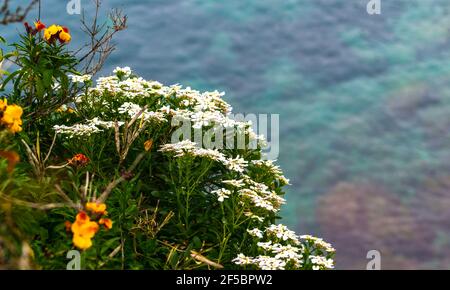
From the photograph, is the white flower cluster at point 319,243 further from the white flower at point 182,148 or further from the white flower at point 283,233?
the white flower at point 182,148

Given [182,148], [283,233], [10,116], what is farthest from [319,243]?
[10,116]

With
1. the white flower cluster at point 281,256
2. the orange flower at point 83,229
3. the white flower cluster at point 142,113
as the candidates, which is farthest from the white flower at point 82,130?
the orange flower at point 83,229

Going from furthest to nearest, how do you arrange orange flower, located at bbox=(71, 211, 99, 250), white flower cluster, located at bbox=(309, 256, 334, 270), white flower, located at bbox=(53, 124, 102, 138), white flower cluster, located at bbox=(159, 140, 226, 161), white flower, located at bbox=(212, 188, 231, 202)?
white flower, located at bbox=(53, 124, 102, 138) < white flower cluster, located at bbox=(159, 140, 226, 161) < white flower, located at bbox=(212, 188, 231, 202) < white flower cluster, located at bbox=(309, 256, 334, 270) < orange flower, located at bbox=(71, 211, 99, 250)

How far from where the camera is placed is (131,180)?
239 inches

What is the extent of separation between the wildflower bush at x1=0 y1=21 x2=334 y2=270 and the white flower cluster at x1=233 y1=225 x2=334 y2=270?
1cm

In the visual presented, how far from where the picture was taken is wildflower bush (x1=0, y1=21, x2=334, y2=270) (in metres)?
5.32

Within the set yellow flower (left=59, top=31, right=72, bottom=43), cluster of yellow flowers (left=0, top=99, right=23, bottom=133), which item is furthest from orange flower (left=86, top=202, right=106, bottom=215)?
yellow flower (left=59, top=31, right=72, bottom=43)

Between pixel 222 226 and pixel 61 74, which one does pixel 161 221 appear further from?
pixel 61 74

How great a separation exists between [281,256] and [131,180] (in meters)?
1.58

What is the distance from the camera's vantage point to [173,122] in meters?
6.69

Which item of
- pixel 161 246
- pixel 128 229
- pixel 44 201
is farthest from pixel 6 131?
pixel 161 246

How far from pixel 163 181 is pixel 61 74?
1576 mm

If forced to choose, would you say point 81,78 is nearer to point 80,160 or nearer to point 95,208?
point 80,160

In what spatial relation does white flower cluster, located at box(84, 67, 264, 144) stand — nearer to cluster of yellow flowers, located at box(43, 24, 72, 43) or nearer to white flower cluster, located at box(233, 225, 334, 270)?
cluster of yellow flowers, located at box(43, 24, 72, 43)
